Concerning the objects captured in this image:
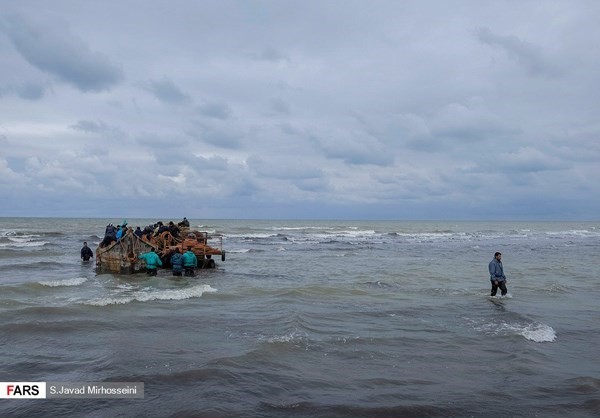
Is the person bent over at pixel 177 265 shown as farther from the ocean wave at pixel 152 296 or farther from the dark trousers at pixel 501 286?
the dark trousers at pixel 501 286

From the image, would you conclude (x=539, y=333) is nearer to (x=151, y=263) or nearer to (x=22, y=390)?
(x=22, y=390)

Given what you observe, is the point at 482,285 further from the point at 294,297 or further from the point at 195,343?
the point at 195,343

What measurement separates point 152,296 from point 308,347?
25.7ft

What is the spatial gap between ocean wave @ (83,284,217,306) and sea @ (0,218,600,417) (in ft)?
0.19

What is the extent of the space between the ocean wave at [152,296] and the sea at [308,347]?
58 millimetres

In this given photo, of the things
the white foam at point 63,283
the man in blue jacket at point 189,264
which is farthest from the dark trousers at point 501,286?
the white foam at point 63,283

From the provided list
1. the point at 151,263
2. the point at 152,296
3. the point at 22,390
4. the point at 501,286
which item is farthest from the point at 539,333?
the point at 151,263

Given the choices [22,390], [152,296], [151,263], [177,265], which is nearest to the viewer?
[22,390]

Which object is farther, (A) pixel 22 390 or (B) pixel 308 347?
(B) pixel 308 347

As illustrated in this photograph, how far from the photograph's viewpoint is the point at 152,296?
16.3m

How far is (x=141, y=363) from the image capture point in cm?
896

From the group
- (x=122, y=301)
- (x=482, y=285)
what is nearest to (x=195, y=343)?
(x=122, y=301)

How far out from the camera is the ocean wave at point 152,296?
15.0 m

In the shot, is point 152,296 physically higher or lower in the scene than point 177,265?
lower
